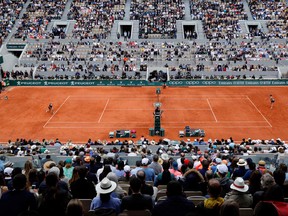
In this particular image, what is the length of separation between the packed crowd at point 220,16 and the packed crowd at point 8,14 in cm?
3189

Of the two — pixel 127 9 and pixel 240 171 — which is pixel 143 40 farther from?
pixel 240 171

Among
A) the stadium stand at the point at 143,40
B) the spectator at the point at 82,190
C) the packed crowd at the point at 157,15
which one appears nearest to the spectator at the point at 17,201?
the spectator at the point at 82,190

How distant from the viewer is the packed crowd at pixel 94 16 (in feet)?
197

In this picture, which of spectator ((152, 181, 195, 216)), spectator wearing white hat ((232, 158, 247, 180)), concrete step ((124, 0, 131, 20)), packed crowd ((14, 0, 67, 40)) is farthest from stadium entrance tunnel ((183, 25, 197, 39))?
spectator ((152, 181, 195, 216))

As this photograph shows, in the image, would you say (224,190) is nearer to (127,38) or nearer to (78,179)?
(78,179)

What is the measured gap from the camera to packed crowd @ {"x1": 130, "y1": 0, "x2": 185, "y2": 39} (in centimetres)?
6035

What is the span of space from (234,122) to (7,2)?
52.1 metres

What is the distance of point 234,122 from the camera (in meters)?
33.8

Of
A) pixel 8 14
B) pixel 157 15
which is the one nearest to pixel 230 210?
pixel 157 15

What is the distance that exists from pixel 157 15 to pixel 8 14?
26731 mm

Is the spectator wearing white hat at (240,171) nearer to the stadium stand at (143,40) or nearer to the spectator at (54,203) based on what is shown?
the spectator at (54,203)

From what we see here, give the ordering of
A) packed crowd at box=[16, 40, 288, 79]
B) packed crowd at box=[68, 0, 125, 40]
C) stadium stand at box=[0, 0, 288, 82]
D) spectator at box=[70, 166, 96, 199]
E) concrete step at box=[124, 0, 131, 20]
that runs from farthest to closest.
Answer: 1. concrete step at box=[124, 0, 131, 20]
2. packed crowd at box=[68, 0, 125, 40]
3. packed crowd at box=[16, 40, 288, 79]
4. stadium stand at box=[0, 0, 288, 82]
5. spectator at box=[70, 166, 96, 199]

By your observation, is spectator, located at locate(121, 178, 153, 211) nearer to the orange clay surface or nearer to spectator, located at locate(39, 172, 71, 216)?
spectator, located at locate(39, 172, 71, 216)

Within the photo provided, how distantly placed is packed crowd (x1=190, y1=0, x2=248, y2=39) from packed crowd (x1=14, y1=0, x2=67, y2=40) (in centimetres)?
2502
